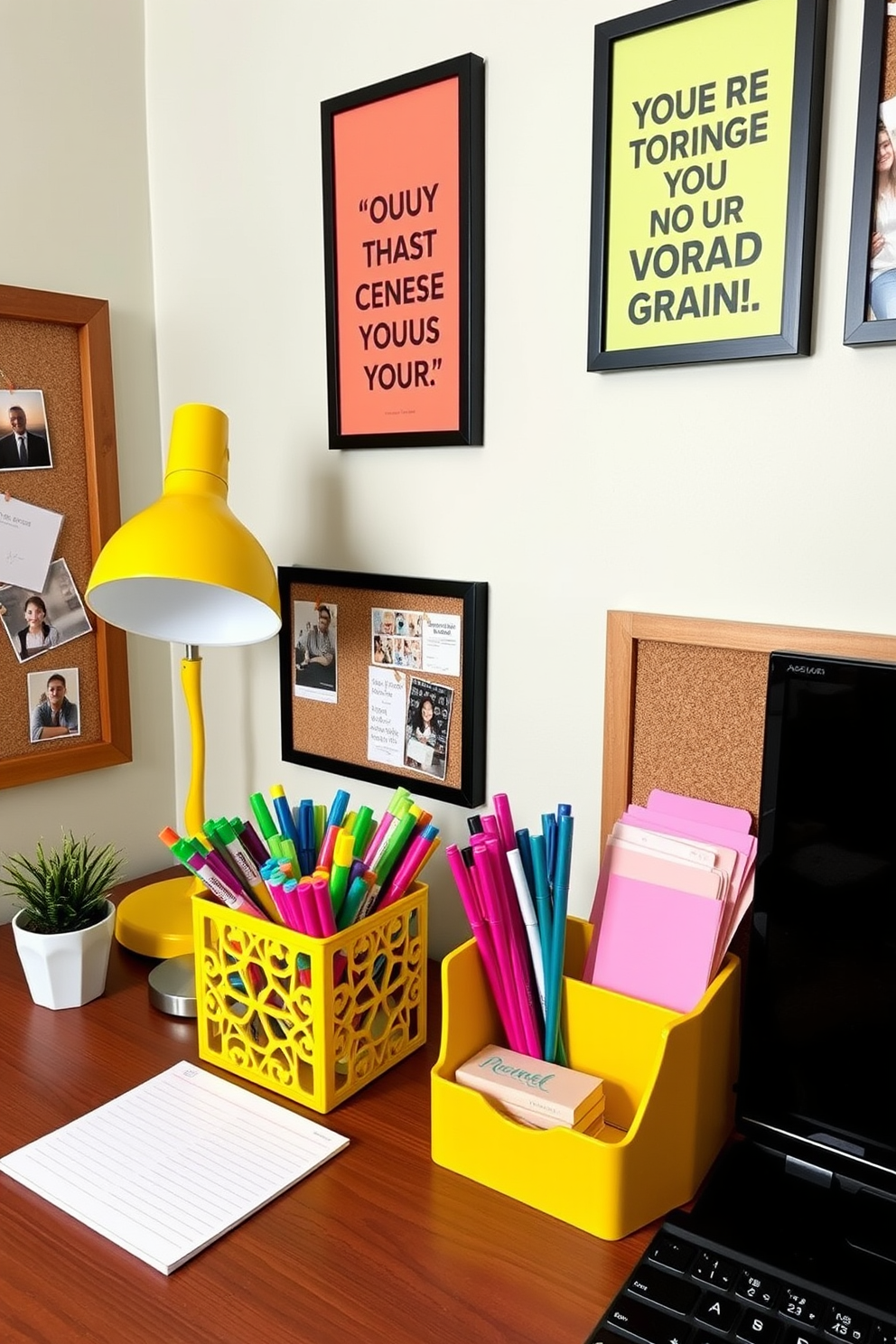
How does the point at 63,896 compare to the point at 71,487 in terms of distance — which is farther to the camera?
the point at 71,487

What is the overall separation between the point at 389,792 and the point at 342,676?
0.13 metres

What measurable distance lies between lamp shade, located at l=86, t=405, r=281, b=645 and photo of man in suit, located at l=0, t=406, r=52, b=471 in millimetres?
235

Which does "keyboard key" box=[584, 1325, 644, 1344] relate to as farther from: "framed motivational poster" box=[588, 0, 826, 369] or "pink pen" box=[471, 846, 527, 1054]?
"framed motivational poster" box=[588, 0, 826, 369]

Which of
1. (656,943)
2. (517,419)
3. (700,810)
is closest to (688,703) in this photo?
(700,810)

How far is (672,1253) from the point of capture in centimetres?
64

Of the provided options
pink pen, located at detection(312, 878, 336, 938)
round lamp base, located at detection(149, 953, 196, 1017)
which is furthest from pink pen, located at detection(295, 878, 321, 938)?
round lamp base, located at detection(149, 953, 196, 1017)

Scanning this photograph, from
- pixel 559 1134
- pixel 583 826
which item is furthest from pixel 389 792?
pixel 559 1134

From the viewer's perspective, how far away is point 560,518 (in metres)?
0.92

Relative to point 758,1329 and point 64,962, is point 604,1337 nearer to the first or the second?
point 758,1329

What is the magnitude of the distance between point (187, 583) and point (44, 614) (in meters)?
0.24

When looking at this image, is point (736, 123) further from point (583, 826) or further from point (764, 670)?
point (583, 826)

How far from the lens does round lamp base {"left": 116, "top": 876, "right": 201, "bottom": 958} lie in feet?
3.50

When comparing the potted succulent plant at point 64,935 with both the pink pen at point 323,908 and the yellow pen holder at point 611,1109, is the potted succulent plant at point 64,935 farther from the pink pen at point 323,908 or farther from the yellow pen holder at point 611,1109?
the yellow pen holder at point 611,1109

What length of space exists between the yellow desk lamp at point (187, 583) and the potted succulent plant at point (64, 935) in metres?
0.09
